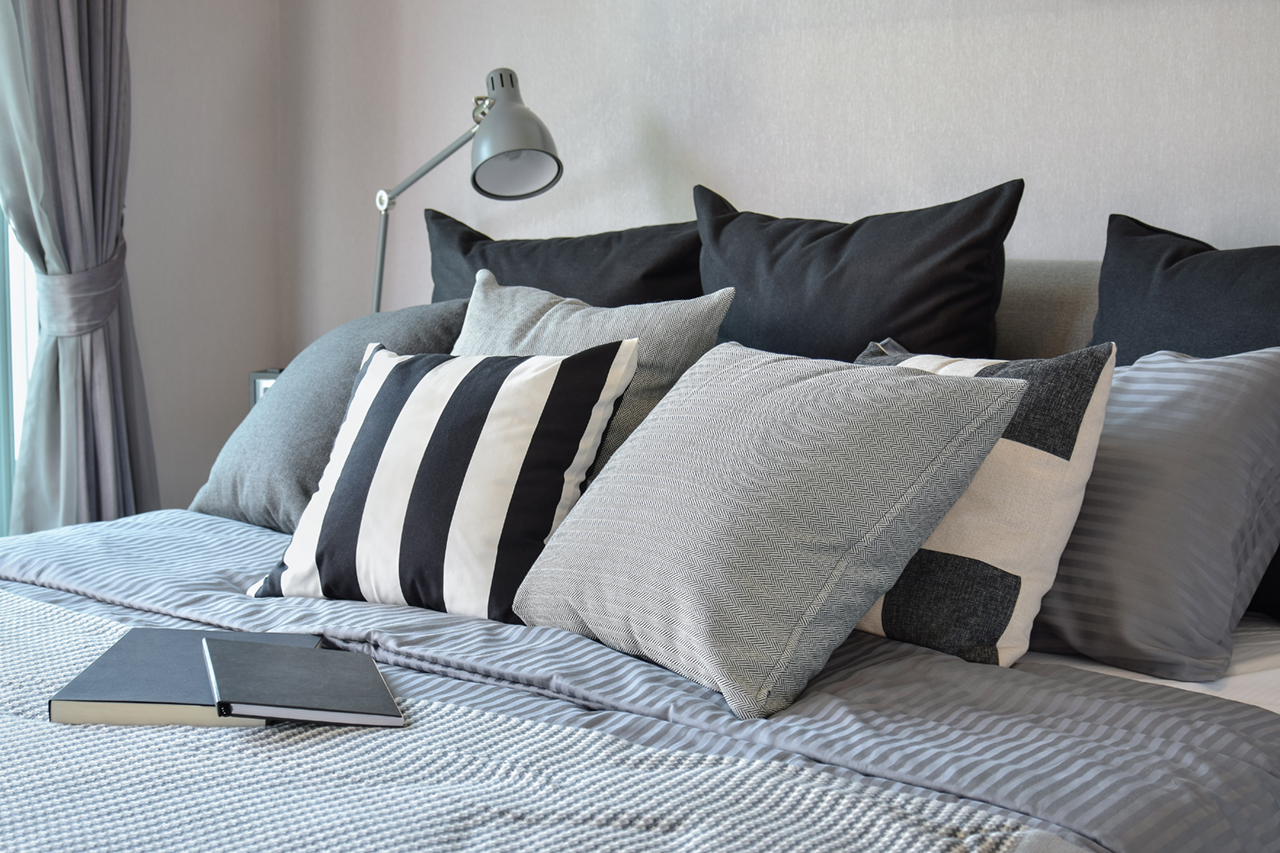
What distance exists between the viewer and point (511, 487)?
1182mm

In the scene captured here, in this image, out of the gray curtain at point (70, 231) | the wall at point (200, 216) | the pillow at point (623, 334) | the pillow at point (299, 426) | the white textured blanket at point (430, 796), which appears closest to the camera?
the white textured blanket at point (430, 796)

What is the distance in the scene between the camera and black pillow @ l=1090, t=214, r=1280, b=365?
123 cm

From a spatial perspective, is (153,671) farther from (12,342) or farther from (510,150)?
(12,342)

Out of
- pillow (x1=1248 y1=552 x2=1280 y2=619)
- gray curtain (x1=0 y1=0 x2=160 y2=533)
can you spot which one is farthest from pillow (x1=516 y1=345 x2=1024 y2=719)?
gray curtain (x1=0 y1=0 x2=160 y2=533)

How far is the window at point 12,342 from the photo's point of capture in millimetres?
2389

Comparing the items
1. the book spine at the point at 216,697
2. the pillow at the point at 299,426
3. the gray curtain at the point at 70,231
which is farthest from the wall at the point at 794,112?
the book spine at the point at 216,697

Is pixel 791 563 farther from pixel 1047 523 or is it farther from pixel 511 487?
pixel 511 487

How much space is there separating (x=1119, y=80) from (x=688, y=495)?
1199mm

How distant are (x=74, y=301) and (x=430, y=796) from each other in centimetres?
214

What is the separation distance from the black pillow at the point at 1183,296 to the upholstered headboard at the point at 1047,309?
0.21 ft

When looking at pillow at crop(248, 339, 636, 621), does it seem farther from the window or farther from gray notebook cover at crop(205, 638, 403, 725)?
the window

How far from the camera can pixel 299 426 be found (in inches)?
66.0

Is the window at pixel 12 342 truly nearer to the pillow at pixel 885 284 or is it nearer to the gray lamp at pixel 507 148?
the gray lamp at pixel 507 148

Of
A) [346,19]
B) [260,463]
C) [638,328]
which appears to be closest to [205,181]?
[346,19]
